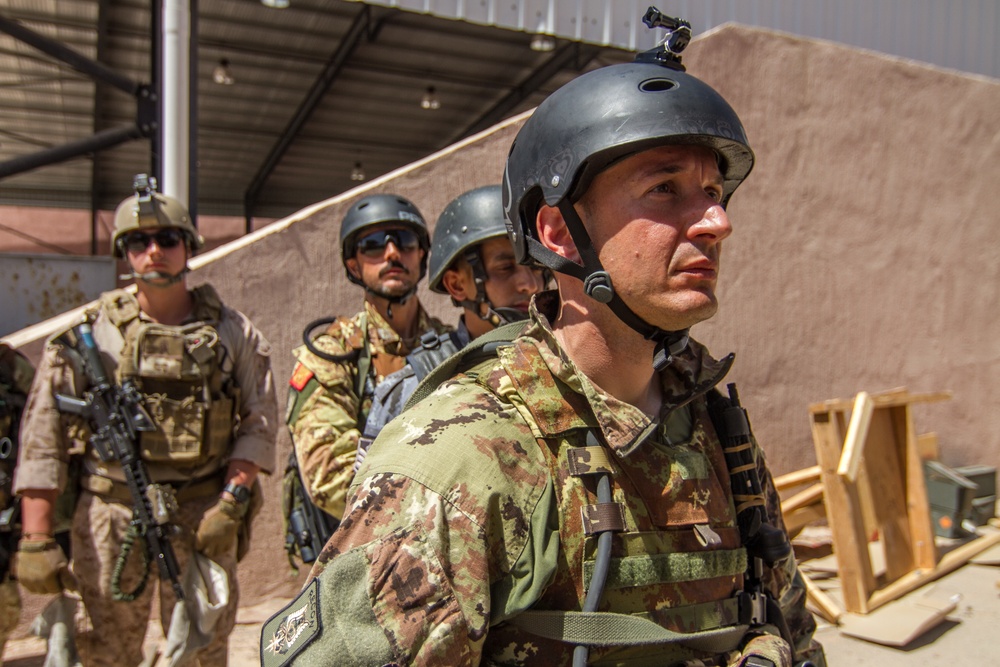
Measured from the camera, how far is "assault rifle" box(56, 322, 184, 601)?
298 centimetres

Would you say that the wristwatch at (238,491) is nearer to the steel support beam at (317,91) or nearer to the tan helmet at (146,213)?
the tan helmet at (146,213)

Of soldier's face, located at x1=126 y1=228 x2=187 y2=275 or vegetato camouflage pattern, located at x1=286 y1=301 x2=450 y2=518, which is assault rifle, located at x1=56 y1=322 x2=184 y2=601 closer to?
soldier's face, located at x1=126 y1=228 x2=187 y2=275

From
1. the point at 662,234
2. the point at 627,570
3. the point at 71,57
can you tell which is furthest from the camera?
the point at 71,57

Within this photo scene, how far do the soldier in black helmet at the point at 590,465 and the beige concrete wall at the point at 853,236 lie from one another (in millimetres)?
3202

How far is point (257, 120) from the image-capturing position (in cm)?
1347

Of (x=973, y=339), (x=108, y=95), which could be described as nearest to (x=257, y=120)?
(x=108, y=95)

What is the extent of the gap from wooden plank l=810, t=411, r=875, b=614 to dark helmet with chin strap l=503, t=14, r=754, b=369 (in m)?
3.21

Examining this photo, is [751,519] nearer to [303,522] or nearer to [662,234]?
[662,234]

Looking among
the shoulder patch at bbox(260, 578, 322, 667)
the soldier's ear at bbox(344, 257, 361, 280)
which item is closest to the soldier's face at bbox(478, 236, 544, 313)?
the soldier's ear at bbox(344, 257, 361, 280)

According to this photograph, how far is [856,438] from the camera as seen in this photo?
4.38 m

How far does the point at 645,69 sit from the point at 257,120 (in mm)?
13074

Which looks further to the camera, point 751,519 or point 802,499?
point 802,499

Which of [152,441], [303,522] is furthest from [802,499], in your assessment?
[152,441]

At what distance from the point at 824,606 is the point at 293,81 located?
32.7ft
